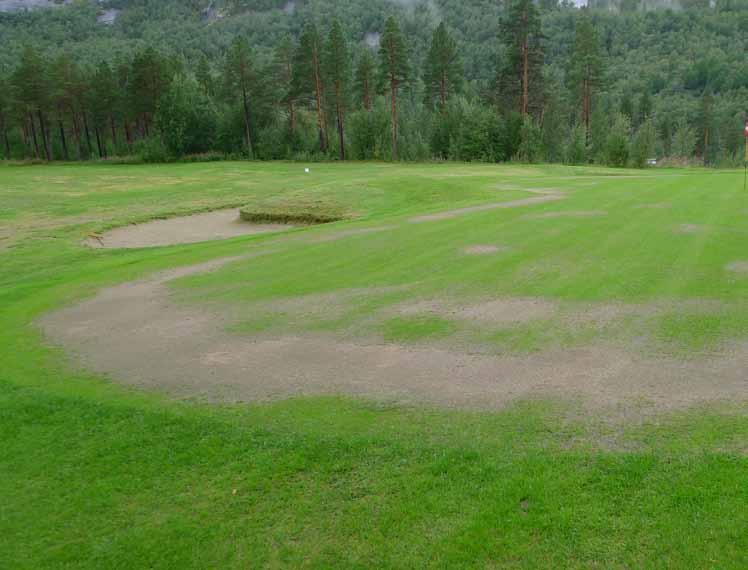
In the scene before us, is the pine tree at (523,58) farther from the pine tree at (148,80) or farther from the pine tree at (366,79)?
the pine tree at (148,80)

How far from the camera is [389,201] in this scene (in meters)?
27.8

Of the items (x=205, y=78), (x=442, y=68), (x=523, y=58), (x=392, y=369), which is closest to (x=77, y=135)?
(x=205, y=78)

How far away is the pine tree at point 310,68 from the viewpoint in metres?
65.4

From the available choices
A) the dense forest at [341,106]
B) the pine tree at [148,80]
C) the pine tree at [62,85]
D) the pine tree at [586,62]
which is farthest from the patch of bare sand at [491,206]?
the pine tree at [62,85]

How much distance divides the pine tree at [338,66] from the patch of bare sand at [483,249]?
5475 cm

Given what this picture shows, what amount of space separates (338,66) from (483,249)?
55.3 meters

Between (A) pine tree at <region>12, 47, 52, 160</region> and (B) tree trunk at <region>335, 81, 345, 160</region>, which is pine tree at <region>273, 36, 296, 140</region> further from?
(A) pine tree at <region>12, 47, 52, 160</region>

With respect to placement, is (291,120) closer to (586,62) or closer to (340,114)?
(340,114)

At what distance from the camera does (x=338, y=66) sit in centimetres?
6506

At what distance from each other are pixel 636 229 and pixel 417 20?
191524 millimetres

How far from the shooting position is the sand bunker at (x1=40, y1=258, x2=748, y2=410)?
700 centimetres

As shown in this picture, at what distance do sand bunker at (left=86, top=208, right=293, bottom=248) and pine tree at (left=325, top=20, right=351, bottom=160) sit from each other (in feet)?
130

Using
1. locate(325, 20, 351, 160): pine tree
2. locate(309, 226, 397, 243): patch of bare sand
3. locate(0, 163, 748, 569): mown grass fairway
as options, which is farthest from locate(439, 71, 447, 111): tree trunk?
locate(0, 163, 748, 569): mown grass fairway

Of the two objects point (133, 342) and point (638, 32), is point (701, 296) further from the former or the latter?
point (638, 32)
